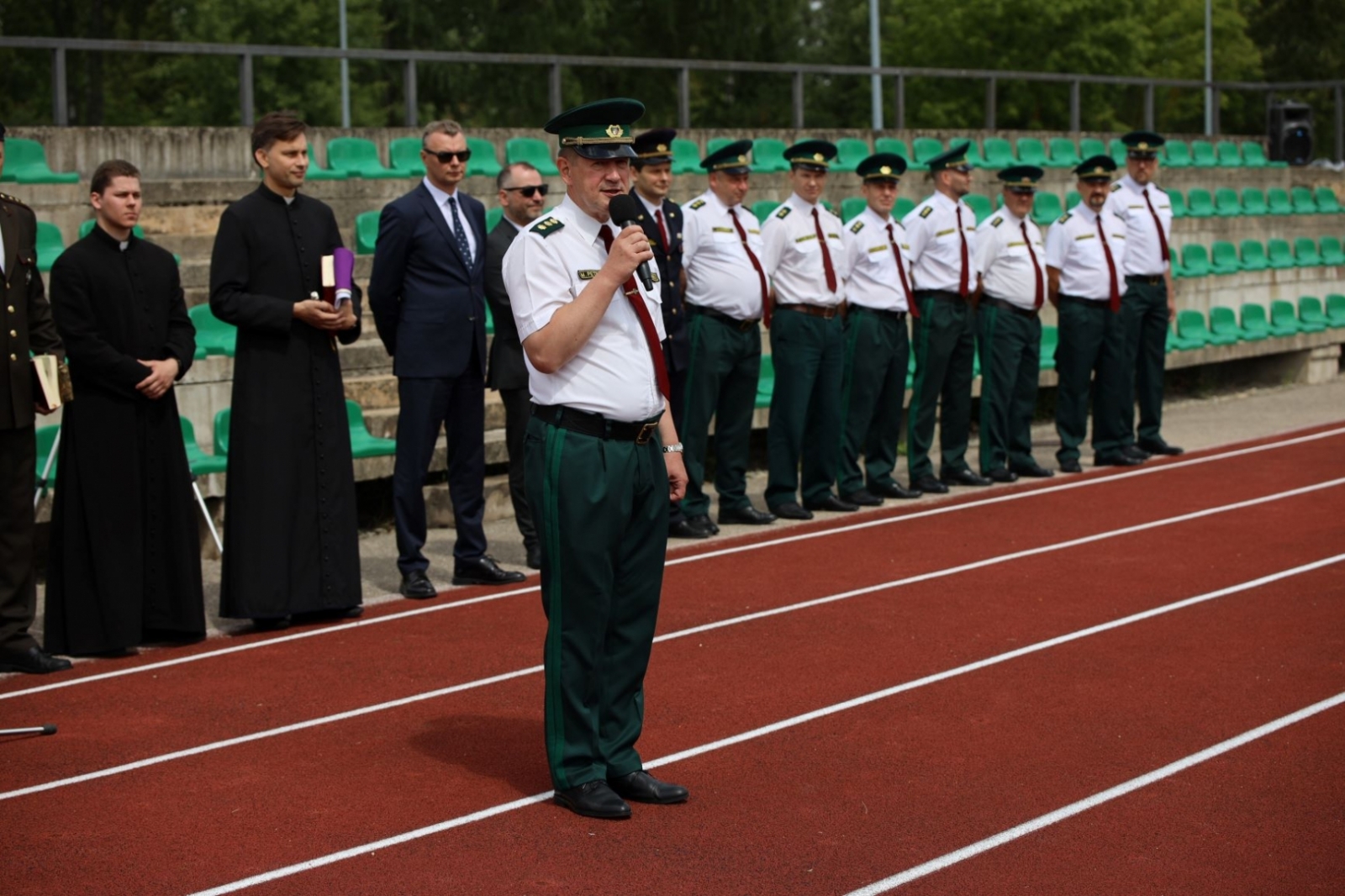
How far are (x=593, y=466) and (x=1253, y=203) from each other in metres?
19.0

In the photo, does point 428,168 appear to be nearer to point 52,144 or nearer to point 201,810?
point 201,810

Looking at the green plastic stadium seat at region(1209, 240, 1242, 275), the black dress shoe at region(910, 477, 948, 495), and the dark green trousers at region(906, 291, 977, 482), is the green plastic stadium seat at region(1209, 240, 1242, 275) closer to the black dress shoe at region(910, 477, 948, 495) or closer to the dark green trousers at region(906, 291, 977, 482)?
the dark green trousers at region(906, 291, 977, 482)

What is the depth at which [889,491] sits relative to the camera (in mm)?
11680

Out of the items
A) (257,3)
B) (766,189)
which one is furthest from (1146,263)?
(257,3)

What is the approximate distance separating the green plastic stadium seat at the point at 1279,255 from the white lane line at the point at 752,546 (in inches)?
252

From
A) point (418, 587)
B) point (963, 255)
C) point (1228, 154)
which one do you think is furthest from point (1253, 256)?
point (418, 587)

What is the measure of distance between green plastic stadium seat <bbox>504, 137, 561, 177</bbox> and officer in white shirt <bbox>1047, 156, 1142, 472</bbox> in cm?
493

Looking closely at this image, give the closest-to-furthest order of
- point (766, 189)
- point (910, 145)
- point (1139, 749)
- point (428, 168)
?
1. point (1139, 749)
2. point (428, 168)
3. point (766, 189)
4. point (910, 145)

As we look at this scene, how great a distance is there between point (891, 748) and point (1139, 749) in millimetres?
831

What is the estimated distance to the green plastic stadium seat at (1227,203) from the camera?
21547mm

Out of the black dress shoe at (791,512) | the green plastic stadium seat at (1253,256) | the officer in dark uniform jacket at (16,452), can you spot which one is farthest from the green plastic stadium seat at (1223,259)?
the officer in dark uniform jacket at (16,452)

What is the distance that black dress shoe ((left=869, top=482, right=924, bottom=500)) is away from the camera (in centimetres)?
1166

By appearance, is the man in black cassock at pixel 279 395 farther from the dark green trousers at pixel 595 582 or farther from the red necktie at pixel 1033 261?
the red necktie at pixel 1033 261

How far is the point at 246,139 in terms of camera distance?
1450 cm
